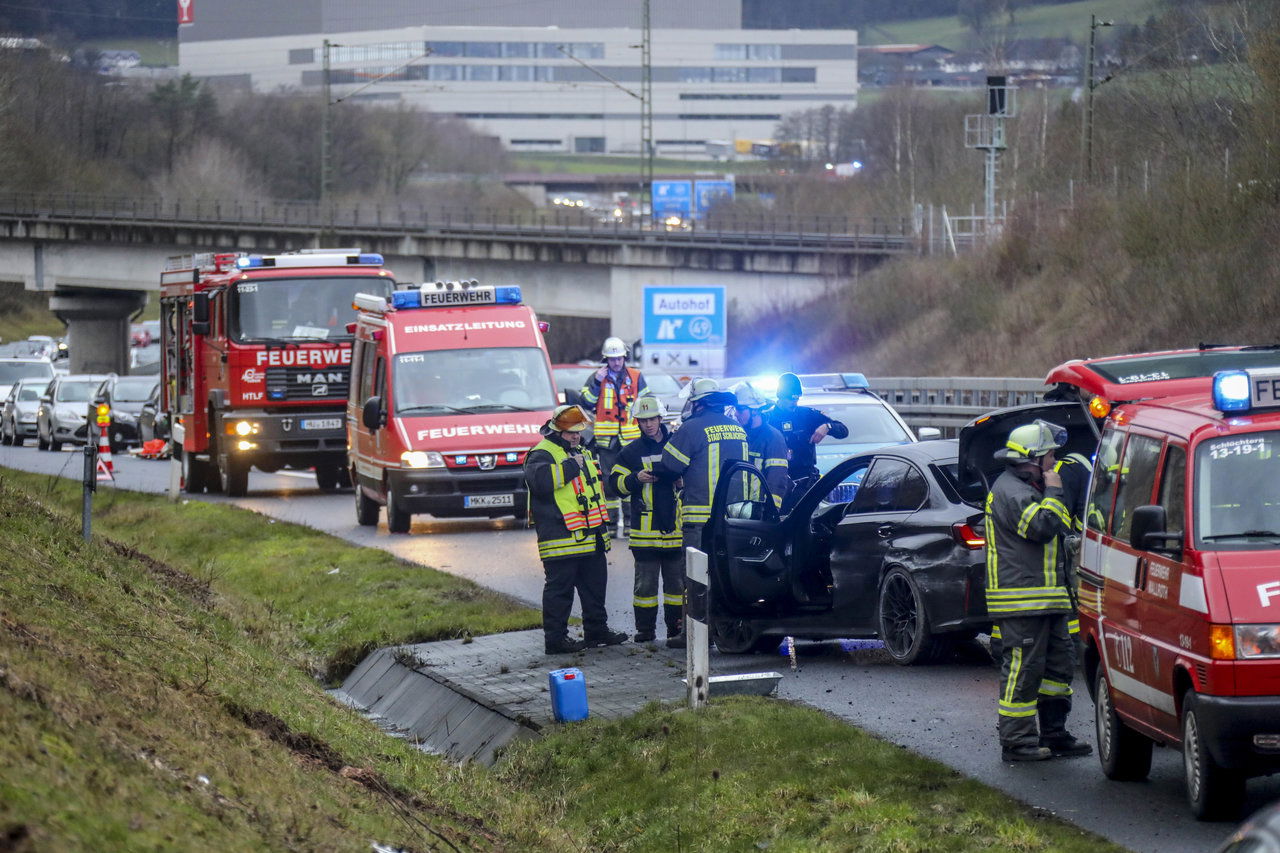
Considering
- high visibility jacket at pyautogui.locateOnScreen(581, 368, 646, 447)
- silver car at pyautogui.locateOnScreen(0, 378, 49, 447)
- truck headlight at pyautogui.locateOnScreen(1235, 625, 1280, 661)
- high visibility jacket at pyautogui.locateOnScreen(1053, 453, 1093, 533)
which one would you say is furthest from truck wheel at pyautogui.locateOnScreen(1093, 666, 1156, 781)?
silver car at pyautogui.locateOnScreen(0, 378, 49, 447)

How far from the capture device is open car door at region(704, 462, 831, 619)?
11.7m

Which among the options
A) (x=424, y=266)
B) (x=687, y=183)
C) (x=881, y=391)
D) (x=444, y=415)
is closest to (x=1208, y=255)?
(x=881, y=391)

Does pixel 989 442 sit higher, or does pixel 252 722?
pixel 989 442

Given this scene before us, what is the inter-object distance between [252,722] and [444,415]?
1298cm

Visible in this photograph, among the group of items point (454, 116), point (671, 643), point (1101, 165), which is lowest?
point (671, 643)

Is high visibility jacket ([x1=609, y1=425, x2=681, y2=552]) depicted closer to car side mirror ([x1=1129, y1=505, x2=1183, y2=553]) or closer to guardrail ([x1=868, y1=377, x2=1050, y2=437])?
car side mirror ([x1=1129, y1=505, x2=1183, y2=553])

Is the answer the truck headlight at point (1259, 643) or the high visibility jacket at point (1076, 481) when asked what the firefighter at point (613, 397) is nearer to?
the high visibility jacket at point (1076, 481)

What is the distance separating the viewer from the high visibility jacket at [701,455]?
12023 millimetres

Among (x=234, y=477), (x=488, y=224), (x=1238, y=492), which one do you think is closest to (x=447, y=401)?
(x=234, y=477)

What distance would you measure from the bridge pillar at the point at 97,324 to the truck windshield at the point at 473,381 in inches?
2225

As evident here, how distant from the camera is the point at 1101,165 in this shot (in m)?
49.5

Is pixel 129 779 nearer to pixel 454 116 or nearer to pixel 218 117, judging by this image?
pixel 218 117

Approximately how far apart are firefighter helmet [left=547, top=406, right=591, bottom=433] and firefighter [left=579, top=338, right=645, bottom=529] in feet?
15.0

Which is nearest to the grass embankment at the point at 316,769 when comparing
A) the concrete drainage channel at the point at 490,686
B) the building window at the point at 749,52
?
the concrete drainage channel at the point at 490,686
